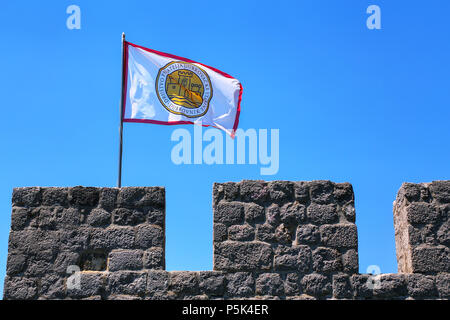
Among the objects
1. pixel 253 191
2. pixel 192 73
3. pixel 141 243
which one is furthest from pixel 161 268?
pixel 192 73

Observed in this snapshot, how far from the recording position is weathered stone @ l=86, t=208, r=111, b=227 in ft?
18.2

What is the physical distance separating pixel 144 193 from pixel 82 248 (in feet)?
2.56

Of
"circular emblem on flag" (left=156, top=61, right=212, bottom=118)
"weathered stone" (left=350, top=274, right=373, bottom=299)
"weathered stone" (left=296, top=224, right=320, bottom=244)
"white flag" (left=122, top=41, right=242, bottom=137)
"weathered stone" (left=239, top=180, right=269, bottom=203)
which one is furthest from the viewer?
"circular emblem on flag" (left=156, top=61, right=212, bottom=118)

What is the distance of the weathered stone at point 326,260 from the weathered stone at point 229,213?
0.80m

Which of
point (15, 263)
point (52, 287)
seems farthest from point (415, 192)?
point (15, 263)

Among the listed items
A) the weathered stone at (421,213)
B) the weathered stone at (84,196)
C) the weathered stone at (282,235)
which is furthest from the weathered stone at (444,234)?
the weathered stone at (84,196)

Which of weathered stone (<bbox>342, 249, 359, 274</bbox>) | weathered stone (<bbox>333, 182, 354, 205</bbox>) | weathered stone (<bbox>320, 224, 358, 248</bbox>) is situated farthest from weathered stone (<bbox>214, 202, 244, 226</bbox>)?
weathered stone (<bbox>342, 249, 359, 274</bbox>)

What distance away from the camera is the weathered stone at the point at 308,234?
18.3 feet

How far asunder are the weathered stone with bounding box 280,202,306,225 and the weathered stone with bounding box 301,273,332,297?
54 centimetres

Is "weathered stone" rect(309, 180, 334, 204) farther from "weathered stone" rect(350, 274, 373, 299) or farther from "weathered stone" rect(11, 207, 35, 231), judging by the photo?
"weathered stone" rect(11, 207, 35, 231)

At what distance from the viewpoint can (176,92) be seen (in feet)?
25.1

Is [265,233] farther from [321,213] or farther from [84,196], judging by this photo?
[84,196]
